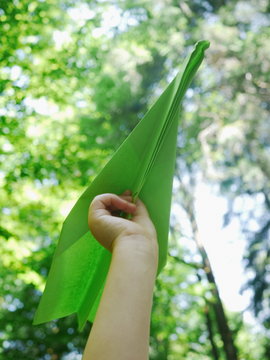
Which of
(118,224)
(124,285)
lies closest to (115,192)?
(118,224)

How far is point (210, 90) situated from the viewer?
10086mm

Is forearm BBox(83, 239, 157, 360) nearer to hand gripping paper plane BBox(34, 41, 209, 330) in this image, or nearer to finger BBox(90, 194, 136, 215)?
finger BBox(90, 194, 136, 215)

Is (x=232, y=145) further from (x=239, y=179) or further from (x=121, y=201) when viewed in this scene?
(x=121, y=201)

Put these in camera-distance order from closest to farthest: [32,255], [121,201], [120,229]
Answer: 1. [120,229]
2. [121,201]
3. [32,255]

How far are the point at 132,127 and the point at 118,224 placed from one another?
8.73 metres

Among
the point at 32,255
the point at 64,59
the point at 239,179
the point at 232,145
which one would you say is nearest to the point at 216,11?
the point at 232,145

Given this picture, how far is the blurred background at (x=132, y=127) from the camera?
4219 millimetres

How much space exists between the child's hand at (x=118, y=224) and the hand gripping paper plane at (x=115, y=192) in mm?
75

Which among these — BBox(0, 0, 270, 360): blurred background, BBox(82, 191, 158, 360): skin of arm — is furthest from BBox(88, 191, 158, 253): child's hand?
BBox(0, 0, 270, 360): blurred background

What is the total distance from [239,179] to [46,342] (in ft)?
22.6

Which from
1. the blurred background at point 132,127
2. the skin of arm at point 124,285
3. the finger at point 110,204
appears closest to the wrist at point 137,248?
the skin of arm at point 124,285

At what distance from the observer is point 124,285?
2.38 ft

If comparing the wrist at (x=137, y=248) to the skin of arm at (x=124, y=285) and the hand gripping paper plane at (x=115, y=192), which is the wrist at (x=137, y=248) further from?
the hand gripping paper plane at (x=115, y=192)

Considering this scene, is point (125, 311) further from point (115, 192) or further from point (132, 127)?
point (132, 127)
